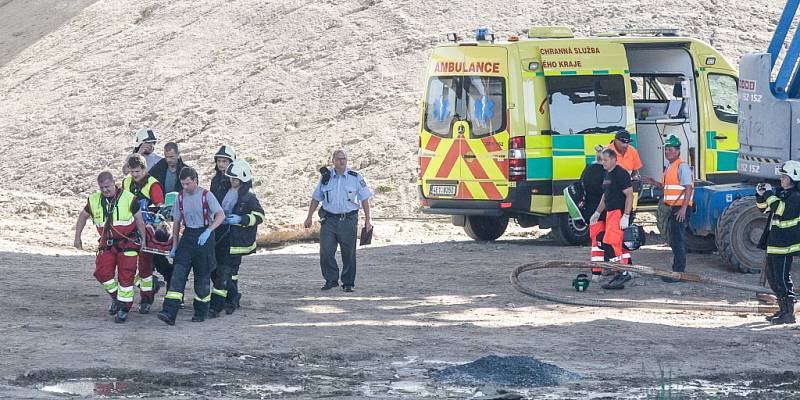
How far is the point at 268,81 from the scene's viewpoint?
29.1 meters

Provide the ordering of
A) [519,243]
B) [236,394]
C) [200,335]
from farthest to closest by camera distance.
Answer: [519,243] < [200,335] < [236,394]

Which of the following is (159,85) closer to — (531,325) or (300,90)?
(300,90)

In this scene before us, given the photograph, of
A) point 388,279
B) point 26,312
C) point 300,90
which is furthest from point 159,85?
point 26,312

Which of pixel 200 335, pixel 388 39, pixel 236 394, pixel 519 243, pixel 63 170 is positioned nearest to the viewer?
pixel 236 394

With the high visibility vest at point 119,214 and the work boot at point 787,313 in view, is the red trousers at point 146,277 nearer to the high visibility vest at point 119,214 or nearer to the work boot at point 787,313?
the high visibility vest at point 119,214

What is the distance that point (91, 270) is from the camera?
1628 cm

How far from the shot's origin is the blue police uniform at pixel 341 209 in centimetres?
1453

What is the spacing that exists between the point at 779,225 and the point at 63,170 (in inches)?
699

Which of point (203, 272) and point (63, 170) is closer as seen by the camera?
point (203, 272)

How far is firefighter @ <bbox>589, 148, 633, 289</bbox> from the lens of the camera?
47.5 ft

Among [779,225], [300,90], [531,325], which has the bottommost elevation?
[531,325]

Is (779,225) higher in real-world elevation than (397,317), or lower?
higher

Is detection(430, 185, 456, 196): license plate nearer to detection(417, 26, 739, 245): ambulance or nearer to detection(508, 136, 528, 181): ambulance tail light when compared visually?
detection(417, 26, 739, 245): ambulance

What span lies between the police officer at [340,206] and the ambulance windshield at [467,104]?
348 cm
